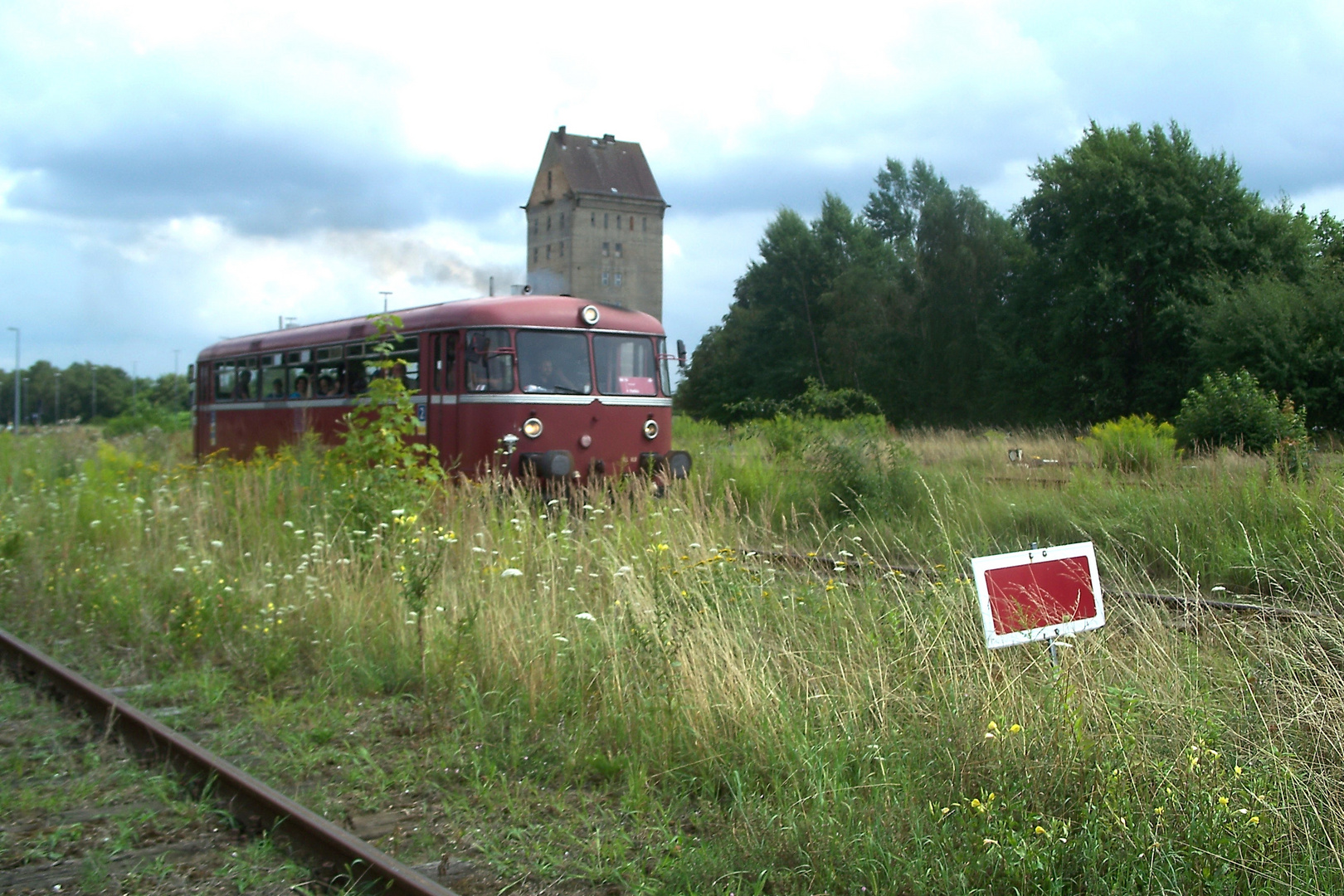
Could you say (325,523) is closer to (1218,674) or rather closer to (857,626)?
(857,626)

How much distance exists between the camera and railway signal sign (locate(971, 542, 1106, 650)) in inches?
167

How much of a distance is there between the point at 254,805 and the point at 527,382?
8564 mm

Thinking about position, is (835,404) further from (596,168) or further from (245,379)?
(245,379)

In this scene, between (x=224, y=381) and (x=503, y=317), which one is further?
(x=224, y=381)

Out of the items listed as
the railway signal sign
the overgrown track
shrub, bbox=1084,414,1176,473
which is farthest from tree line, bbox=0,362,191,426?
the railway signal sign

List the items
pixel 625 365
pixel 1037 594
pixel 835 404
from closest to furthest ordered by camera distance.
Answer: pixel 1037 594
pixel 625 365
pixel 835 404

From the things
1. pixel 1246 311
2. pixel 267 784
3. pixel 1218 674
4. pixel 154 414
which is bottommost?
pixel 267 784

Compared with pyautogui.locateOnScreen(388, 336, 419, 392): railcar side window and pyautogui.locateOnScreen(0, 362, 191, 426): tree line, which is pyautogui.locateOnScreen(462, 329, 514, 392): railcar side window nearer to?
pyautogui.locateOnScreen(388, 336, 419, 392): railcar side window

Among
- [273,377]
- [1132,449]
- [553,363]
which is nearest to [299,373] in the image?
[273,377]

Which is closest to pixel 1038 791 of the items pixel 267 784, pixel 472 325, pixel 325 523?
pixel 267 784

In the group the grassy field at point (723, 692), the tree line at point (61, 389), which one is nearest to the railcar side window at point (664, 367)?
the grassy field at point (723, 692)

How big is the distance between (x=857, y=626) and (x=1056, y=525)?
5.58 meters

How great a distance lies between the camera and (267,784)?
187 inches

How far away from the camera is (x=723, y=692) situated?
4.85 m
